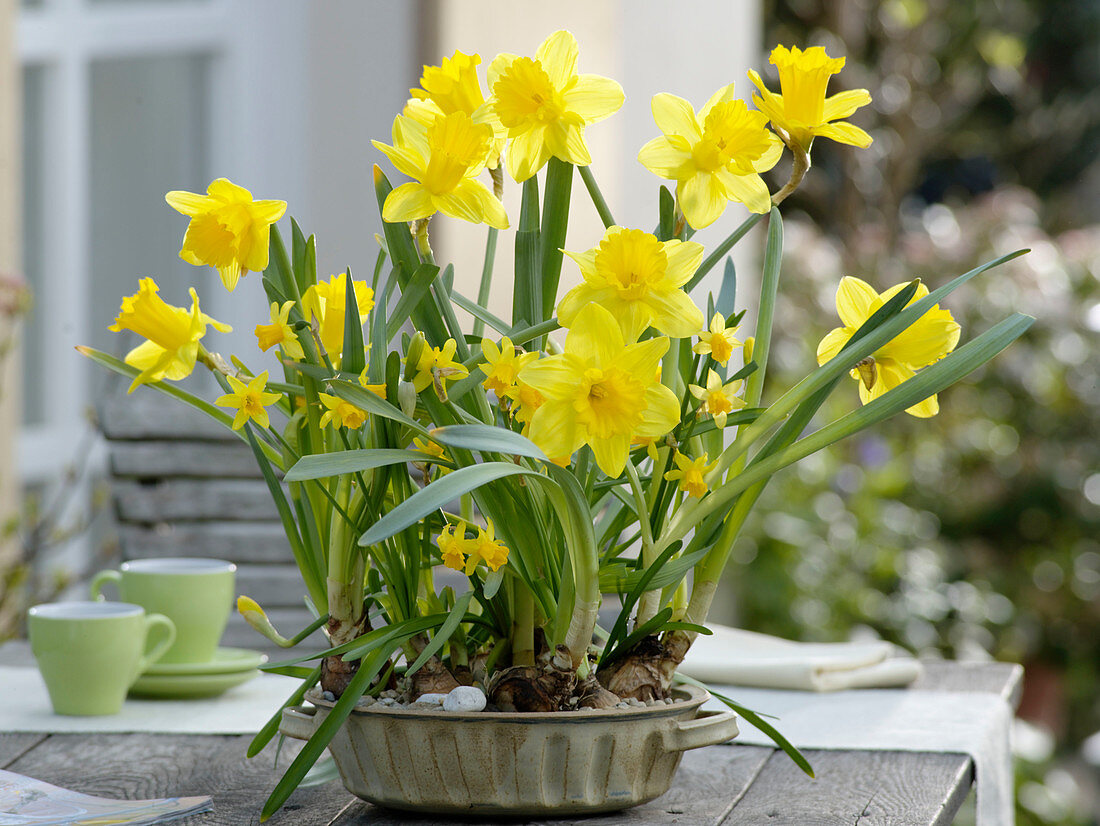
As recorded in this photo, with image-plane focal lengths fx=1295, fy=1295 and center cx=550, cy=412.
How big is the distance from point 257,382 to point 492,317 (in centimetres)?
14

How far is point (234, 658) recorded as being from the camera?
1162 mm

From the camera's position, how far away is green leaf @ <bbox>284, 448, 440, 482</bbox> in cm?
59

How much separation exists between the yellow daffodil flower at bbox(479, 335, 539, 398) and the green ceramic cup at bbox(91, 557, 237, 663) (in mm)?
562

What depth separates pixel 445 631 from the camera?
0.67 m

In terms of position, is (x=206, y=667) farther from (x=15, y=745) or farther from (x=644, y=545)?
(x=644, y=545)

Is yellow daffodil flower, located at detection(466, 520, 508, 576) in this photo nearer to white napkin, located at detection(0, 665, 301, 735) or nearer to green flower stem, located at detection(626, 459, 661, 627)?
green flower stem, located at detection(626, 459, 661, 627)

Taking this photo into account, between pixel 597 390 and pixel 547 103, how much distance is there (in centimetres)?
15

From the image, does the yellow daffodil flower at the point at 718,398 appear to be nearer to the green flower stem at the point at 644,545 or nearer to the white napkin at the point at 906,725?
the green flower stem at the point at 644,545

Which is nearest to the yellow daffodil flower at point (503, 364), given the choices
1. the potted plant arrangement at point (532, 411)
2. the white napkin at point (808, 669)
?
the potted plant arrangement at point (532, 411)

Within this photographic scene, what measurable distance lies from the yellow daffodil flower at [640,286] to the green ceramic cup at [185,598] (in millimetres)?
601

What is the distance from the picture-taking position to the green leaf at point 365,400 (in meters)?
0.62

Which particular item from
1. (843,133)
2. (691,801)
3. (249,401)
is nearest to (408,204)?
(249,401)

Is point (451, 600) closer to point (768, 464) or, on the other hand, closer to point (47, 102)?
point (768, 464)

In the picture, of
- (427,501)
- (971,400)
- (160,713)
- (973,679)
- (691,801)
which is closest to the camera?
(427,501)
